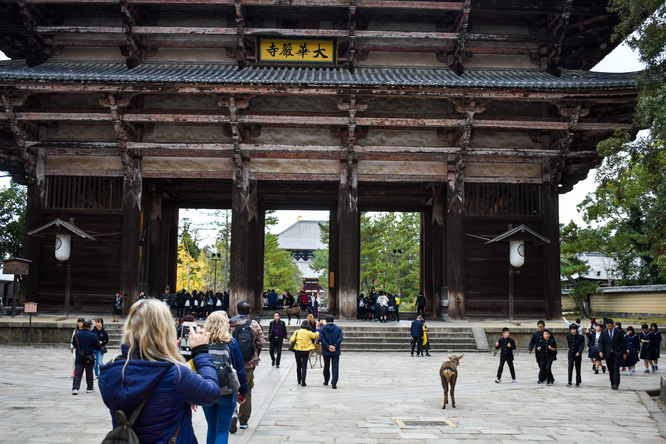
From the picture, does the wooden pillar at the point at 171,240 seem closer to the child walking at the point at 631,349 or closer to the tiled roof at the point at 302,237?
the child walking at the point at 631,349

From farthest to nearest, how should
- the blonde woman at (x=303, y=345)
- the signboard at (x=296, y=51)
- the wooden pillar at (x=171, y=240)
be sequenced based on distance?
1. the wooden pillar at (x=171, y=240)
2. the signboard at (x=296, y=51)
3. the blonde woman at (x=303, y=345)

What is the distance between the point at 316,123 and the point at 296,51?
3.21 metres

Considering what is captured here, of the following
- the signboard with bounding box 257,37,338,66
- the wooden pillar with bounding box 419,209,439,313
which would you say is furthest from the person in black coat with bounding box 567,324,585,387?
the signboard with bounding box 257,37,338,66

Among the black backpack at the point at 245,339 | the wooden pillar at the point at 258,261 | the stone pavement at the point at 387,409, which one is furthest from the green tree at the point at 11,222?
the black backpack at the point at 245,339

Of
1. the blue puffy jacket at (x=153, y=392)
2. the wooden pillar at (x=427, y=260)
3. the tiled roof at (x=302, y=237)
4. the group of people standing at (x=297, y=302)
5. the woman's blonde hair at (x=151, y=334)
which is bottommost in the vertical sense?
the group of people standing at (x=297, y=302)

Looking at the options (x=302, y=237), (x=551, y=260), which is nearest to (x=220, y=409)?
(x=551, y=260)

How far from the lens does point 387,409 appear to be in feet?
30.0

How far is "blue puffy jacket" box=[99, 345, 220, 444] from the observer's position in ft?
10.1

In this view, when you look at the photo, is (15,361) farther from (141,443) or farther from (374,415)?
(141,443)

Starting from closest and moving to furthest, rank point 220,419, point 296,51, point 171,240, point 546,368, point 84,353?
point 220,419 → point 84,353 → point 546,368 → point 296,51 → point 171,240

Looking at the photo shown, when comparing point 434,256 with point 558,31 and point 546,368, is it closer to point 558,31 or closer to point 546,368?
point 558,31

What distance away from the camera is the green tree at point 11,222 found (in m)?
31.9

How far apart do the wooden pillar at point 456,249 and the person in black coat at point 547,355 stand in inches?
303

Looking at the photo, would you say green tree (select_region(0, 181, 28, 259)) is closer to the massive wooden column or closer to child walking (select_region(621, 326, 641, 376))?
the massive wooden column
